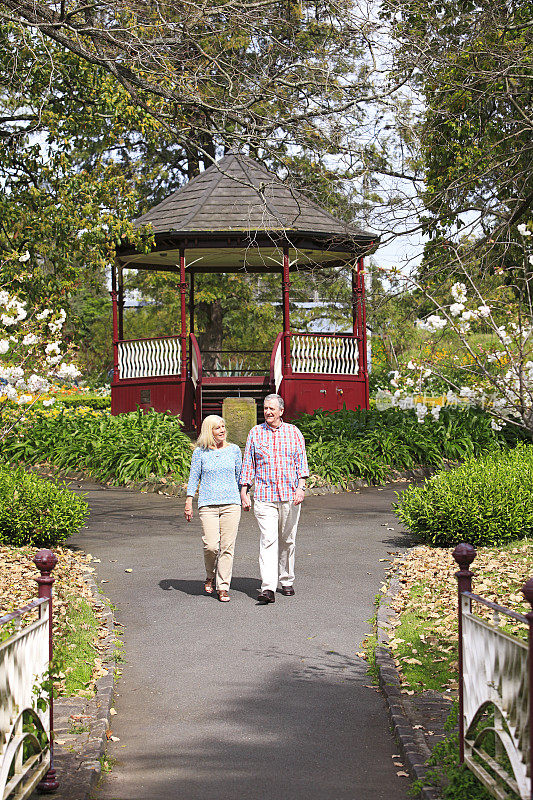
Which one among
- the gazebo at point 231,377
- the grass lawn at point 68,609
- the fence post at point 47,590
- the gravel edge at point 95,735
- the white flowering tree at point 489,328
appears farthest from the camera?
the gazebo at point 231,377

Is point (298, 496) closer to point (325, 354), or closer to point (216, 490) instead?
point (216, 490)

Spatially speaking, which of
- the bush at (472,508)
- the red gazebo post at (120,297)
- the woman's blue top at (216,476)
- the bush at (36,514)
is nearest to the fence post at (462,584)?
the woman's blue top at (216,476)

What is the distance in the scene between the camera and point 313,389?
2147 cm

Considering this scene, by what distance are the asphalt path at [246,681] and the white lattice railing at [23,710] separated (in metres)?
0.51

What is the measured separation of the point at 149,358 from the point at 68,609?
14080 millimetres

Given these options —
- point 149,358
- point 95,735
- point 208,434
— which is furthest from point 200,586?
point 149,358

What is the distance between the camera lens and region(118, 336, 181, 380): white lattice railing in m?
21.5

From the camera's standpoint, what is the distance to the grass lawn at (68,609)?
21.7ft

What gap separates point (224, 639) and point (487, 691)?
3.80 meters

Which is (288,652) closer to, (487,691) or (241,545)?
(487,691)

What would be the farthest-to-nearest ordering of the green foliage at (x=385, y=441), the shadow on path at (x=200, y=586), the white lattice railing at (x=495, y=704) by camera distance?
the green foliage at (x=385, y=441), the shadow on path at (x=200, y=586), the white lattice railing at (x=495, y=704)

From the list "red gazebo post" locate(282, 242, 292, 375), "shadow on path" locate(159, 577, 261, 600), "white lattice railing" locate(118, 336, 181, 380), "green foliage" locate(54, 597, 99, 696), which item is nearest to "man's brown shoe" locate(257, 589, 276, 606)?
"shadow on path" locate(159, 577, 261, 600)

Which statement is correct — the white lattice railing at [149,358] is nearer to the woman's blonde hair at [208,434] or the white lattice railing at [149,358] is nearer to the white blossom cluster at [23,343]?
the white blossom cluster at [23,343]

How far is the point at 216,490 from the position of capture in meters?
9.19
